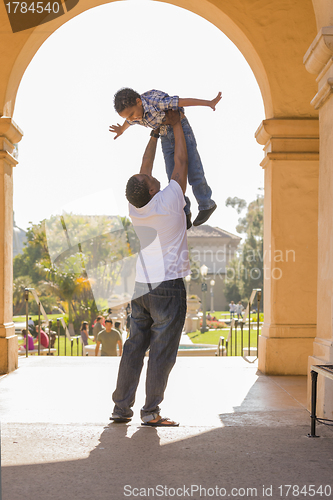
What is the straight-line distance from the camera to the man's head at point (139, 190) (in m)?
3.69

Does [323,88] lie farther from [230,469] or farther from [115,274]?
[115,274]

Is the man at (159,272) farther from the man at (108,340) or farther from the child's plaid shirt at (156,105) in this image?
the man at (108,340)

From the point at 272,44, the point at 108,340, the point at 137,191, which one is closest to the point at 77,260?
the point at 108,340

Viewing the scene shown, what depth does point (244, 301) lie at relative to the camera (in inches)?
2012

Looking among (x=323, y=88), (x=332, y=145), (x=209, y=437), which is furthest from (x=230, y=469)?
(x=323, y=88)

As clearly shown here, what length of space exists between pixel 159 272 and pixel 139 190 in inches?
23.0

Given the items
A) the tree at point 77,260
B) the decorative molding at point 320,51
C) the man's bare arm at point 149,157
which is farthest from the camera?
the tree at point 77,260

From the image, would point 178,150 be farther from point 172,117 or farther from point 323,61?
point 323,61

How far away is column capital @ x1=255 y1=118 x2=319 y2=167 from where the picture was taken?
666 centimetres

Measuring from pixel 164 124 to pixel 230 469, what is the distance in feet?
7.63

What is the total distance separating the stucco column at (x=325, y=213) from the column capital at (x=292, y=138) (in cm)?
203

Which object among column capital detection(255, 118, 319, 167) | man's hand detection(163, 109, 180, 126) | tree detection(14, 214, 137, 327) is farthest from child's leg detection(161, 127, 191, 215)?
tree detection(14, 214, 137, 327)

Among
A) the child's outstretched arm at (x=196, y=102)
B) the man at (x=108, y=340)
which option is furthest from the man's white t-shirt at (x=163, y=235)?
the man at (x=108, y=340)

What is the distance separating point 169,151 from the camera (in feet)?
13.3
